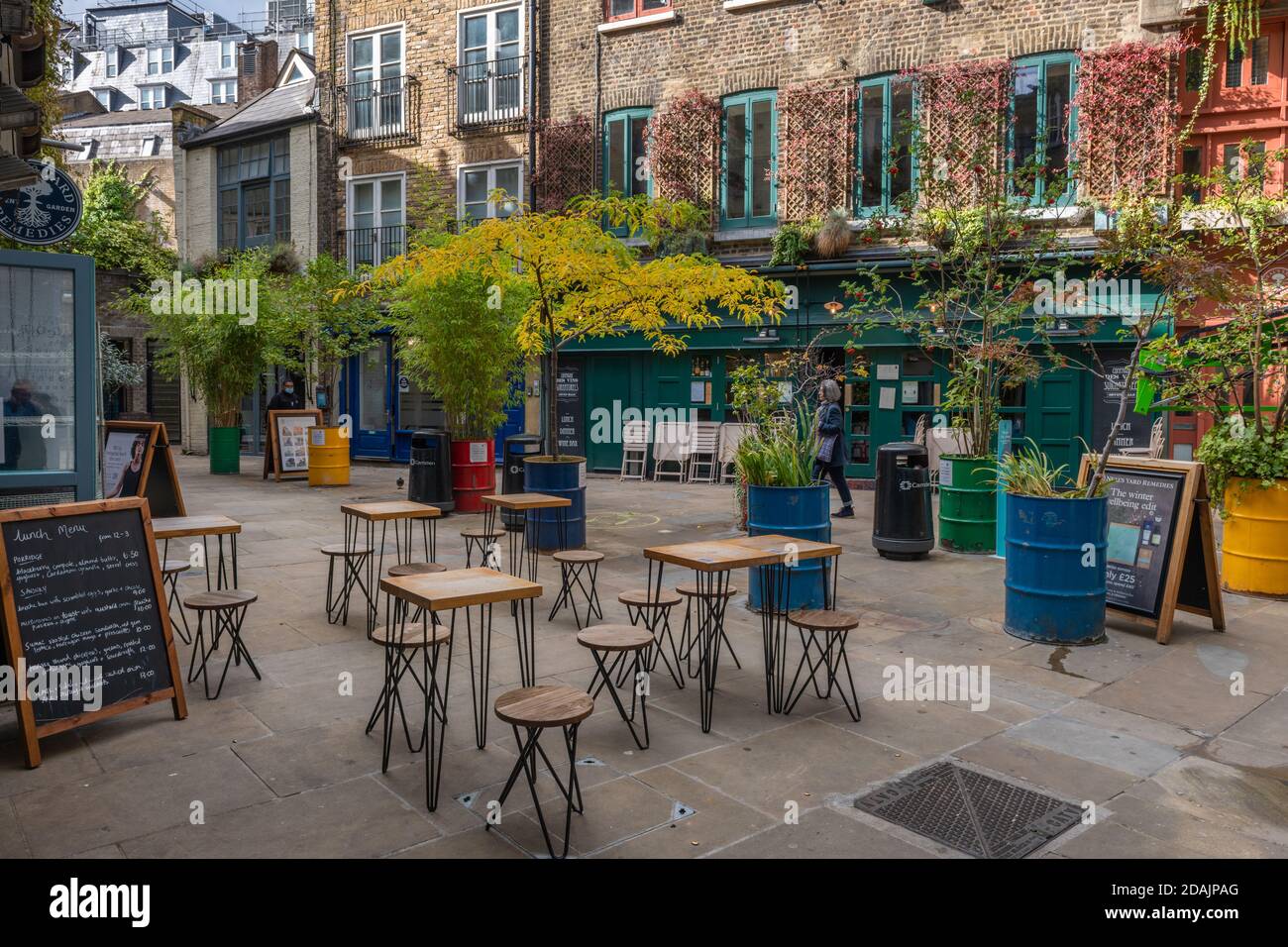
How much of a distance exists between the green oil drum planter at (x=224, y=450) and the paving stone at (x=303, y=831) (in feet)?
53.1

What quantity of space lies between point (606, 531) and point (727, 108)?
9384mm

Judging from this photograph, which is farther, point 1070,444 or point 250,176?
point 250,176

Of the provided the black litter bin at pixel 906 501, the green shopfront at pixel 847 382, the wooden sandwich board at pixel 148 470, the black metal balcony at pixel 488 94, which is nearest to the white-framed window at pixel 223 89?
the black metal balcony at pixel 488 94

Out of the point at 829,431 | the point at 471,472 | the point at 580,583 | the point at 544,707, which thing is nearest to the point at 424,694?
the point at 544,707

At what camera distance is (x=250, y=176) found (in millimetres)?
24047

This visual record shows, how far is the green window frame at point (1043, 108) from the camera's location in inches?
588

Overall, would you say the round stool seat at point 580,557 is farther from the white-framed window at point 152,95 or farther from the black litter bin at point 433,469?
the white-framed window at point 152,95

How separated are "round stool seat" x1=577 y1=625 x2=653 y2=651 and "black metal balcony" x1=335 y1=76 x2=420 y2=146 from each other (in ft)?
60.5

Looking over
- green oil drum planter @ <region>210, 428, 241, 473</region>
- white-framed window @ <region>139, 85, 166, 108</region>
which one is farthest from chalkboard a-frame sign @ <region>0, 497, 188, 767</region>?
white-framed window @ <region>139, 85, 166, 108</region>

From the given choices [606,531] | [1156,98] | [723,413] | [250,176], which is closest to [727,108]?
[723,413]

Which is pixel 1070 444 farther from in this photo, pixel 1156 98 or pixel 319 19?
pixel 319 19

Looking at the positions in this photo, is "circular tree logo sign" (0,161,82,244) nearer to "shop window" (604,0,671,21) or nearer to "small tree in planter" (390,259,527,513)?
"small tree in planter" (390,259,527,513)

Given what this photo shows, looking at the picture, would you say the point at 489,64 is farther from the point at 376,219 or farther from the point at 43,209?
the point at 43,209

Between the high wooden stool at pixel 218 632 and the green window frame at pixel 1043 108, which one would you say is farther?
the green window frame at pixel 1043 108
